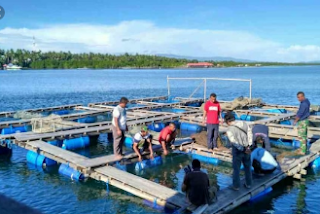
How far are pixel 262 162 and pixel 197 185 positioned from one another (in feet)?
10.8

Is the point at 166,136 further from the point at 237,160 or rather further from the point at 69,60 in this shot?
the point at 69,60

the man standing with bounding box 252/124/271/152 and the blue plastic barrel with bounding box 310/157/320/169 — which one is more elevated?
the man standing with bounding box 252/124/271/152

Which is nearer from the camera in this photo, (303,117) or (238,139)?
(238,139)

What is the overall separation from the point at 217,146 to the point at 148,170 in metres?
2.75

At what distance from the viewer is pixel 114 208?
31.2ft

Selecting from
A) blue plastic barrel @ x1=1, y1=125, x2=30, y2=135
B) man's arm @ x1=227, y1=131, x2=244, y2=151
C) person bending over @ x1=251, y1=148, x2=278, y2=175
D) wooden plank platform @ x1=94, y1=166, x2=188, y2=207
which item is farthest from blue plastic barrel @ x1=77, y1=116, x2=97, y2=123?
man's arm @ x1=227, y1=131, x2=244, y2=151

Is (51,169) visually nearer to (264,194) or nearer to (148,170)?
(148,170)

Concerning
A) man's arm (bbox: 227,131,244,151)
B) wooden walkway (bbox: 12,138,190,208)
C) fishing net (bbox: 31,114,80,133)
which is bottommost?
wooden walkway (bbox: 12,138,190,208)

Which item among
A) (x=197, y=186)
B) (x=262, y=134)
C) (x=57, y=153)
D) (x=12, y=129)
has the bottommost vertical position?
(x=12, y=129)

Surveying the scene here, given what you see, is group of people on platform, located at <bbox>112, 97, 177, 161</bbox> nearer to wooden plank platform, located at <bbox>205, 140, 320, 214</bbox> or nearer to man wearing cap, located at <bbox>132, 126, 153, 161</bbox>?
man wearing cap, located at <bbox>132, 126, 153, 161</bbox>

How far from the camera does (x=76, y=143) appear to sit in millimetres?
15672

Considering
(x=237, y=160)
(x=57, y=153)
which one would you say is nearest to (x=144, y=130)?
(x=57, y=153)

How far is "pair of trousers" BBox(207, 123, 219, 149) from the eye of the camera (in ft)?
39.3

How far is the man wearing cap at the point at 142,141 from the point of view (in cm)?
1186
